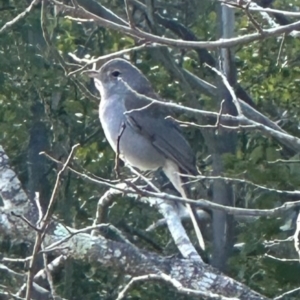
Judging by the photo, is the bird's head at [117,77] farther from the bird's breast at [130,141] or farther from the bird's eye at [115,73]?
the bird's breast at [130,141]

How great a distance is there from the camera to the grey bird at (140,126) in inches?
280

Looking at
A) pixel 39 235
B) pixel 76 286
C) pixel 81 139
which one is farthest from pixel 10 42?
pixel 39 235

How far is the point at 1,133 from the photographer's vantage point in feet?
24.6

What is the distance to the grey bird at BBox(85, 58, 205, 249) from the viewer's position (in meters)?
7.11

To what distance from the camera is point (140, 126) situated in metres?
7.34

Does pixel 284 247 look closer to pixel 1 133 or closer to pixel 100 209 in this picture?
pixel 100 209

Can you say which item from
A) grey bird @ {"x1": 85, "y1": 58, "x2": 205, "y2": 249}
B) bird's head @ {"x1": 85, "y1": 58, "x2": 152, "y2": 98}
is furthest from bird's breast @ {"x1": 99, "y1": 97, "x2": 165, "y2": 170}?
bird's head @ {"x1": 85, "y1": 58, "x2": 152, "y2": 98}

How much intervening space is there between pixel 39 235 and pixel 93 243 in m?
1.76

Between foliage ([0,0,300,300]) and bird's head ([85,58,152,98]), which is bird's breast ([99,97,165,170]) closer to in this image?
bird's head ([85,58,152,98])

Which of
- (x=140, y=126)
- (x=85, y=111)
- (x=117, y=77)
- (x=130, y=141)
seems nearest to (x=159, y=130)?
(x=140, y=126)

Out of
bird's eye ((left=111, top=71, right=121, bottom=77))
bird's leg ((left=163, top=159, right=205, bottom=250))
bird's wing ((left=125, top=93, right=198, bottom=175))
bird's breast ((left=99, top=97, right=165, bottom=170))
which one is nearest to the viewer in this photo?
bird's leg ((left=163, top=159, right=205, bottom=250))

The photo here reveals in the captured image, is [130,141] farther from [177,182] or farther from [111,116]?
[177,182]

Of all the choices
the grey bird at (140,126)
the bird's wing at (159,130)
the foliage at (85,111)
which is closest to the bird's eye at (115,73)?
the grey bird at (140,126)

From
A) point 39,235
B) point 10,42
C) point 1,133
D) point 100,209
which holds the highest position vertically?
point 10,42
